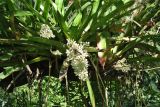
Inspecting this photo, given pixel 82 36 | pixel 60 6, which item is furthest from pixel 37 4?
pixel 82 36

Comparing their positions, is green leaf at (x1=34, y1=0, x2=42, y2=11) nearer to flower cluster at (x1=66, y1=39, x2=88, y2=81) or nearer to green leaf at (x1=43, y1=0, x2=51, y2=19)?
Answer: green leaf at (x1=43, y1=0, x2=51, y2=19)

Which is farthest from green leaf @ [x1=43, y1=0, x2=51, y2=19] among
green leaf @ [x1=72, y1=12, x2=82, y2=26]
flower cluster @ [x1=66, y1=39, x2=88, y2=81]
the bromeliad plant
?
flower cluster @ [x1=66, y1=39, x2=88, y2=81]

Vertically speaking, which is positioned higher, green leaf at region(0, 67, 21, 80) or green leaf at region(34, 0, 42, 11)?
green leaf at region(34, 0, 42, 11)

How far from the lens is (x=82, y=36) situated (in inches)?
74.4

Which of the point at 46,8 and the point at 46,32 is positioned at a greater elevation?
the point at 46,8

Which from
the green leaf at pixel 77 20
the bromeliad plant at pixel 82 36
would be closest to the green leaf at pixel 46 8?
the bromeliad plant at pixel 82 36

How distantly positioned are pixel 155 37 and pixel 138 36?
0.24ft

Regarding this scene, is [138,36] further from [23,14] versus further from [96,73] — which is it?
[23,14]

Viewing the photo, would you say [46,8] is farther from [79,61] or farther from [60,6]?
[79,61]

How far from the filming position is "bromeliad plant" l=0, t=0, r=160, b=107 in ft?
6.10

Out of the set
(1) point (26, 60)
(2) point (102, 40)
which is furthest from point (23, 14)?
(2) point (102, 40)

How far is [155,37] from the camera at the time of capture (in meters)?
1.94

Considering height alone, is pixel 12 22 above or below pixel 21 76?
above

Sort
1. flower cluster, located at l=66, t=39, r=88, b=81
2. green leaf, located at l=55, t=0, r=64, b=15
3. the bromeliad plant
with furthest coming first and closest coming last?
1. green leaf, located at l=55, t=0, r=64, b=15
2. the bromeliad plant
3. flower cluster, located at l=66, t=39, r=88, b=81
